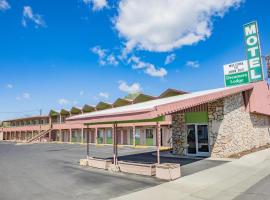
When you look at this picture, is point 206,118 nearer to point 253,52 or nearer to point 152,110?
point 152,110

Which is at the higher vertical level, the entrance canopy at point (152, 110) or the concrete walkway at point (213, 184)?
the entrance canopy at point (152, 110)

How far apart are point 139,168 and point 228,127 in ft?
28.6

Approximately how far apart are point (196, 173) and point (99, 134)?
104 feet

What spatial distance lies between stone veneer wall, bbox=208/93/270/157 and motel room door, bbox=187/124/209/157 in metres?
0.59

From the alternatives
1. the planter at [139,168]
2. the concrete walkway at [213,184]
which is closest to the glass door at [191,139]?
the concrete walkway at [213,184]

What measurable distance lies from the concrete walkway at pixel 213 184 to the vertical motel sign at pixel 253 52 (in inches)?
505

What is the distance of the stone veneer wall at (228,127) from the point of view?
733 inches

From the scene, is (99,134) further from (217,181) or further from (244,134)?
(217,181)

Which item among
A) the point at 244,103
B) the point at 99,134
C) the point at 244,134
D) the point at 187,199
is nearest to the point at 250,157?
the point at 244,134

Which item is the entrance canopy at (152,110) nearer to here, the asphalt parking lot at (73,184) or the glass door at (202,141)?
the asphalt parking lot at (73,184)

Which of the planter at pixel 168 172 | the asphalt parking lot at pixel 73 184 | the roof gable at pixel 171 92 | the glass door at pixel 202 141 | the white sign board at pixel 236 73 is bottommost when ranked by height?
the asphalt parking lot at pixel 73 184

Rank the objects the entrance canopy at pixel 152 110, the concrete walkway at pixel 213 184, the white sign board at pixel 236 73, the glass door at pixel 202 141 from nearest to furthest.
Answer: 1. the concrete walkway at pixel 213 184
2. the entrance canopy at pixel 152 110
3. the glass door at pixel 202 141
4. the white sign board at pixel 236 73

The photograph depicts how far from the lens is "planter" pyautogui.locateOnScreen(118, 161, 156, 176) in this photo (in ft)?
42.8

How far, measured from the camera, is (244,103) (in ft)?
72.3
